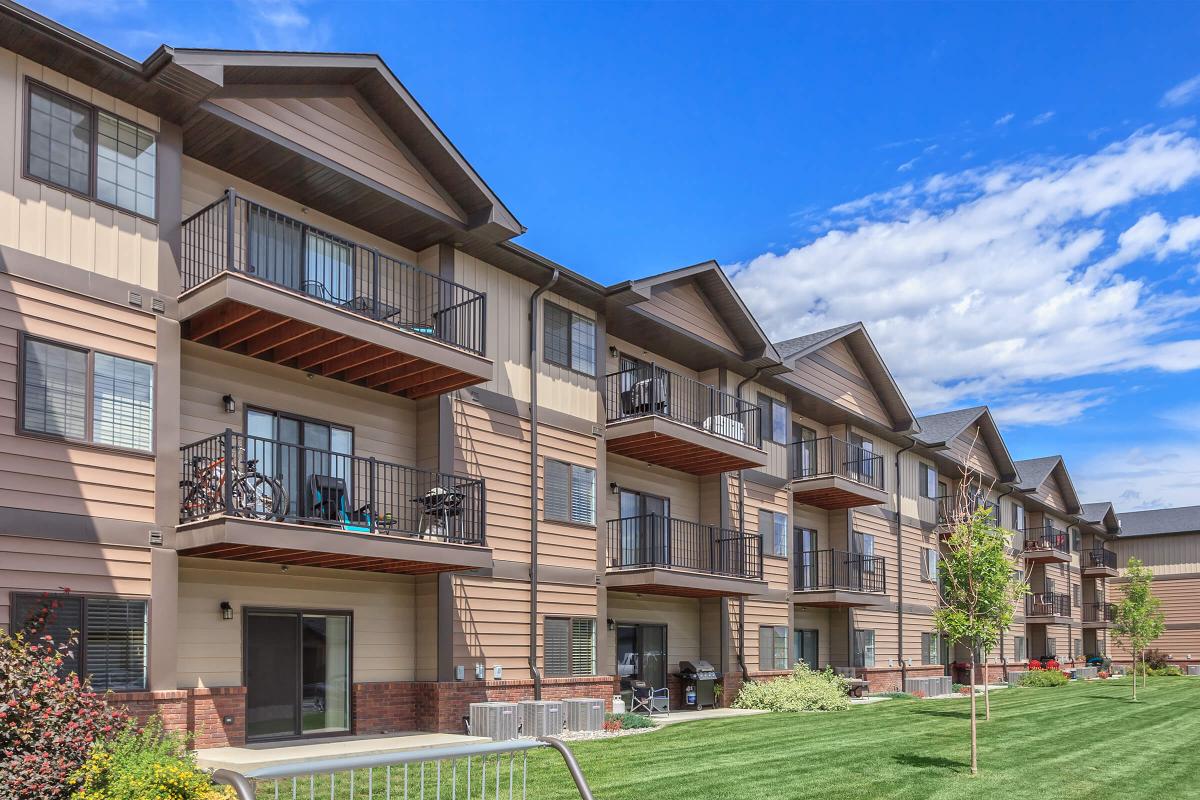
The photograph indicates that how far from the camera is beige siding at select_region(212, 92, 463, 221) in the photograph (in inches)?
609

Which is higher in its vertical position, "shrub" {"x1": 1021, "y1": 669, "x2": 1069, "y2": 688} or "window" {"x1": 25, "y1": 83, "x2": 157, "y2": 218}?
"window" {"x1": 25, "y1": 83, "x2": 157, "y2": 218}

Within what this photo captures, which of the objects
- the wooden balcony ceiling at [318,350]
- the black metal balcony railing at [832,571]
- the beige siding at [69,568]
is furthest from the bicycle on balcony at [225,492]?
the black metal balcony railing at [832,571]

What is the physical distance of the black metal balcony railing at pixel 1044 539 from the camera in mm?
48438

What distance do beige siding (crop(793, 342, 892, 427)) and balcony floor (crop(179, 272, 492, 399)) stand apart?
1451 centimetres

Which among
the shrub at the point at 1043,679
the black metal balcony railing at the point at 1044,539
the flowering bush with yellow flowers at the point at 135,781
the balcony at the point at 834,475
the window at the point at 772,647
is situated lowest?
the shrub at the point at 1043,679

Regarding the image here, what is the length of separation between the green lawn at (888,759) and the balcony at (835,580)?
4936mm

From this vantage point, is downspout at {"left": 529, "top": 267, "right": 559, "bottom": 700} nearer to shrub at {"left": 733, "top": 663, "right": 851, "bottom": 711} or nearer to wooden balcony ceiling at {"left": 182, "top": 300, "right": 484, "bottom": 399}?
wooden balcony ceiling at {"left": 182, "top": 300, "right": 484, "bottom": 399}

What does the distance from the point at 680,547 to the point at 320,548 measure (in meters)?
12.1

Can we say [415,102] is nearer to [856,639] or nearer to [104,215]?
[104,215]

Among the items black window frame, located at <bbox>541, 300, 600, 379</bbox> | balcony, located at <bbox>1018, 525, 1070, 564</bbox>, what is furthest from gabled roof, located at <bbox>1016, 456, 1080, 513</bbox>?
black window frame, located at <bbox>541, 300, 600, 379</bbox>

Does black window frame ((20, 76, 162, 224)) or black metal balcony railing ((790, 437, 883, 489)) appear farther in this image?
black metal balcony railing ((790, 437, 883, 489))

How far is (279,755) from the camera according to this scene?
45.6ft

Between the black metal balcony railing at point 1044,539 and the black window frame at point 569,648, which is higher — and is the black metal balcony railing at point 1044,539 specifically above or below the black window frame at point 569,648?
above

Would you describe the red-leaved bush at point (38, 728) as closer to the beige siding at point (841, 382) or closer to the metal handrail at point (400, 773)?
the metal handrail at point (400, 773)
